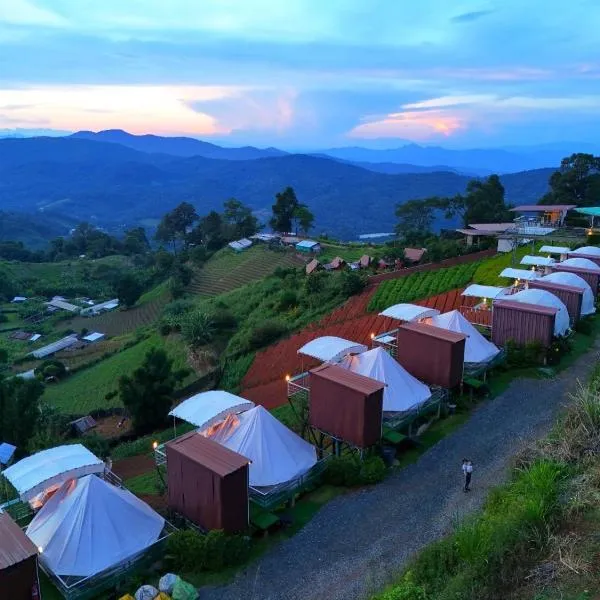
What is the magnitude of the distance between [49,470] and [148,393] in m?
10.1

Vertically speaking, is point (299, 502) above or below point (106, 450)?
above

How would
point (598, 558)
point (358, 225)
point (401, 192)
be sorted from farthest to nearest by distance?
1. point (401, 192)
2. point (358, 225)
3. point (598, 558)

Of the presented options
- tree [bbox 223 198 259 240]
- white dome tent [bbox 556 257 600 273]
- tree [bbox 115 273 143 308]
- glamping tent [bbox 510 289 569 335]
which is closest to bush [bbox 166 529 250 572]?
glamping tent [bbox 510 289 569 335]

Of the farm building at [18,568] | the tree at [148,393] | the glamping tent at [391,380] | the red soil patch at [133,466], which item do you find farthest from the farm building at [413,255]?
the farm building at [18,568]

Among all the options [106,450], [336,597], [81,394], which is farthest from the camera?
[81,394]

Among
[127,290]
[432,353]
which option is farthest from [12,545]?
[127,290]

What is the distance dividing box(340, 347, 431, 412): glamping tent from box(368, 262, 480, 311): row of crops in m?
12.5

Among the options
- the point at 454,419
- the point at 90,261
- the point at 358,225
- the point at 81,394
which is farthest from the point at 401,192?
the point at 454,419

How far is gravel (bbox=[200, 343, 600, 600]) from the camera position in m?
9.18

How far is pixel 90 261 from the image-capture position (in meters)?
78.1

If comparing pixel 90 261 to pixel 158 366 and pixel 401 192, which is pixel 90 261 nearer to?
pixel 158 366

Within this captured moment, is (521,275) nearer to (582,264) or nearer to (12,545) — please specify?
(582,264)

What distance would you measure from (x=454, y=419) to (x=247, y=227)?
48.2 meters

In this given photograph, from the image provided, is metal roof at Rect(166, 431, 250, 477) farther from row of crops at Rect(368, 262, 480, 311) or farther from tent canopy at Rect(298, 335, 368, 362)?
row of crops at Rect(368, 262, 480, 311)
